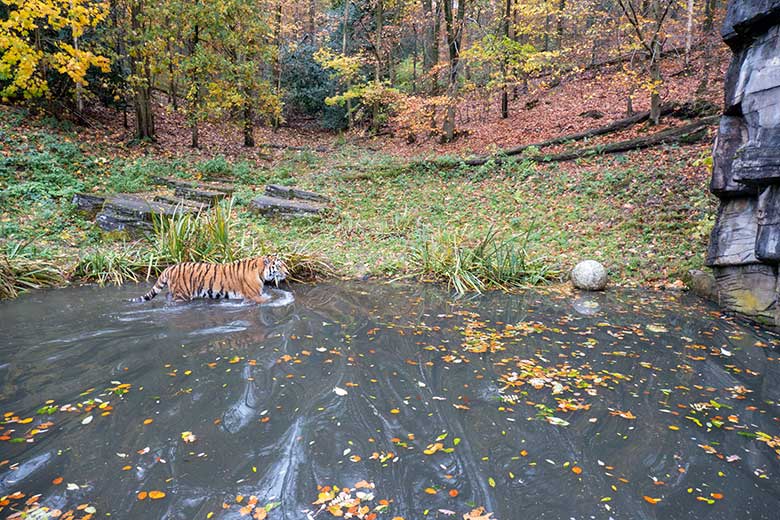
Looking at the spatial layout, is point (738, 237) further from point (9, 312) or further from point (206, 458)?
point (9, 312)

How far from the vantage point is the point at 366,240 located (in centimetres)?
1053

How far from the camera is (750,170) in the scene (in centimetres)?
583

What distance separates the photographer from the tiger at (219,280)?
6.51m

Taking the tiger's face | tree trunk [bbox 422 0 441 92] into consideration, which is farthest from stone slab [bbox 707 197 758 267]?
tree trunk [bbox 422 0 441 92]

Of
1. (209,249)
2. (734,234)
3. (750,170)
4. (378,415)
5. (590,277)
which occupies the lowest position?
(378,415)

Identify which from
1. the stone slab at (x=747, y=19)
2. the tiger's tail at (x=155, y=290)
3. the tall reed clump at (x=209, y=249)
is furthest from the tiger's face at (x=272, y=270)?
the stone slab at (x=747, y=19)

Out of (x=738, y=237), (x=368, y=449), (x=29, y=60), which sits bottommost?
(x=368, y=449)

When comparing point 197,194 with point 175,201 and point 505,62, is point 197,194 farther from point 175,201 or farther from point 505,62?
point 505,62

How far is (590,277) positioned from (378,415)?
5.33m

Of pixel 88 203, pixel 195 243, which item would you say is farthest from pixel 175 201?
pixel 195 243

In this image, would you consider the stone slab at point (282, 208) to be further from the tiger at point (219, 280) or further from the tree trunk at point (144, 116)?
the tree trunk at point (144, 116)

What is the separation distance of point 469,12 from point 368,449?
752 inches

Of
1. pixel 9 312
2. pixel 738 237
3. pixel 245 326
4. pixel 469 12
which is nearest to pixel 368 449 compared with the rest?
pixel 245 326

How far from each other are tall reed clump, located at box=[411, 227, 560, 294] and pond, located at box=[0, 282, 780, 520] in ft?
5.83
